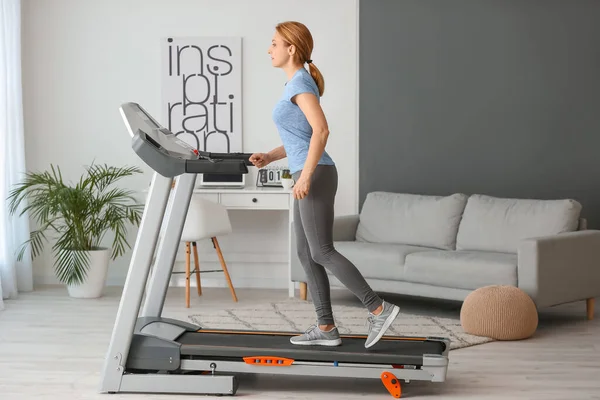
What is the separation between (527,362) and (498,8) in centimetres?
320

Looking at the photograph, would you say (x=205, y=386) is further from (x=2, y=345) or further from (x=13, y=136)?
(x=13, y=136)

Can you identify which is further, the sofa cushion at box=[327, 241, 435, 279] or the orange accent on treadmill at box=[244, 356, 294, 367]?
the sofa cushion at box=[327, 241, 435, 279]

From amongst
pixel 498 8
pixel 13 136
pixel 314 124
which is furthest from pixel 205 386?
pixel 498 8

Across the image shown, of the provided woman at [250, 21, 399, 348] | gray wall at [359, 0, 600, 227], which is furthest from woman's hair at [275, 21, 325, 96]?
gray wall at [359, 0, 600, 227]

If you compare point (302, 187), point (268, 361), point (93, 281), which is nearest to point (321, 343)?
point (268, 361)

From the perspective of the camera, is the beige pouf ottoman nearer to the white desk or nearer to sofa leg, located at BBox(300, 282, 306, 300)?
sofa leg, located at BBox(300, 282, 306, 300)

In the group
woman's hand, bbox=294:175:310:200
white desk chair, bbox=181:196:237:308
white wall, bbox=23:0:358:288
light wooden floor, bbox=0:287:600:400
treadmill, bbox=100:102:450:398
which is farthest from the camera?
white wall, bbox=23:0:358:288

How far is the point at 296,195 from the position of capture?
12.2 ft

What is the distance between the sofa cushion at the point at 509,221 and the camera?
5.96 m

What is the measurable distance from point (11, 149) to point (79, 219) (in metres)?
0.76

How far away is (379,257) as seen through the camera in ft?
20.1

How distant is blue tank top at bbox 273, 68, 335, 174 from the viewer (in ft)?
12.7

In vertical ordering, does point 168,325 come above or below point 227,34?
below

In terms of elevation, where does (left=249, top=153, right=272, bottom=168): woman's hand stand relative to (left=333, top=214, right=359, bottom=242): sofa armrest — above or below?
above
